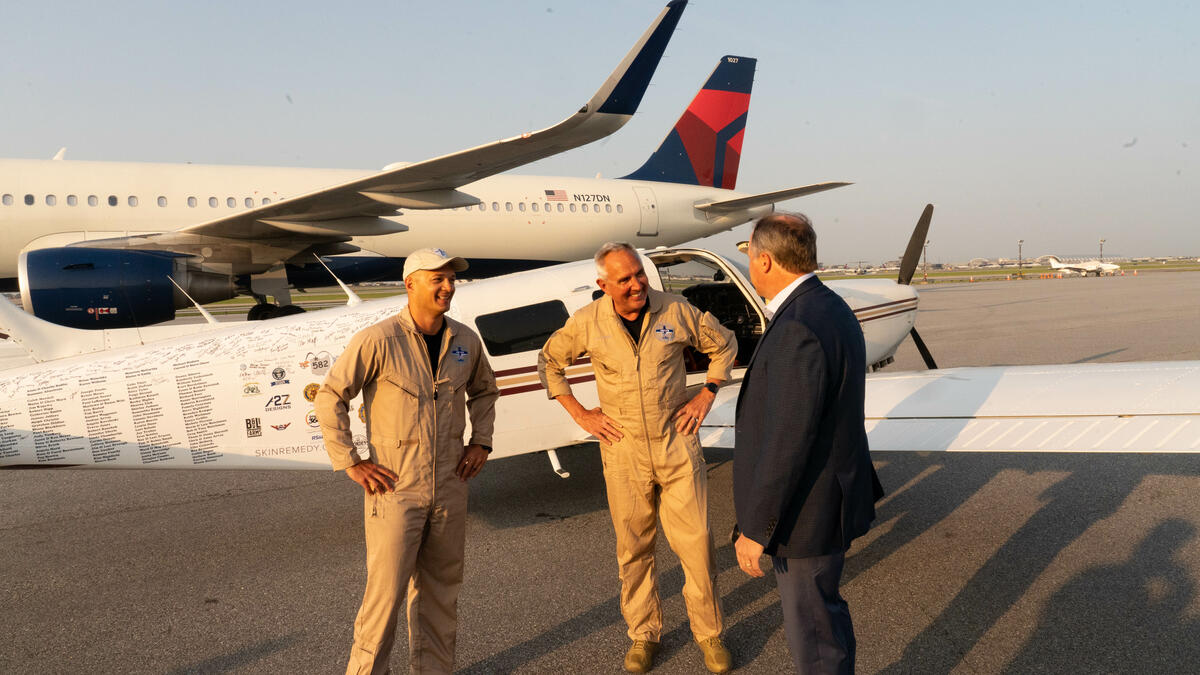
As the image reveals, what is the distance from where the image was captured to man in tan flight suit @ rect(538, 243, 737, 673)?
3227 millimetres

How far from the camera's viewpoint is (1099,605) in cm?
361

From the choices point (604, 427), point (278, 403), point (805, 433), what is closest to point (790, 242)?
point (805, 433)

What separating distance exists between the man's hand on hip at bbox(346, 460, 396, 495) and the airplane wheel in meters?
9.24

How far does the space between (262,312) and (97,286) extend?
7.63 ft

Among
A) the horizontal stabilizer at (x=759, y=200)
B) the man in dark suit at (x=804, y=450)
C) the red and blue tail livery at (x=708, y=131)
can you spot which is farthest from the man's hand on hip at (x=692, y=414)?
the red and blue tail livery at (x=708, y=131)

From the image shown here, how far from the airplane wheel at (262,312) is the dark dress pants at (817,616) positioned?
415 inches

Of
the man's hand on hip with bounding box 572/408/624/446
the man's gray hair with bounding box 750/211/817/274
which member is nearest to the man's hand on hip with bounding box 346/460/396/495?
the man's hand on hip with bounding box 572/408/624/446

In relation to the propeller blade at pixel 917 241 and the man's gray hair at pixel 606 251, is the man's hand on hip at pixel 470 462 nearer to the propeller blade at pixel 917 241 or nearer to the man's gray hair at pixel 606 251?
the man's gray hair at pixel 606 251

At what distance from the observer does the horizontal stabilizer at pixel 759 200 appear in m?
14.8

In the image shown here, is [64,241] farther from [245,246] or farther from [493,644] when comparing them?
[493,644]

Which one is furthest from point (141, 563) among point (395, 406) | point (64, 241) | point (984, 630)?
point (64, 241)

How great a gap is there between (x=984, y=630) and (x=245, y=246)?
11.8 meters

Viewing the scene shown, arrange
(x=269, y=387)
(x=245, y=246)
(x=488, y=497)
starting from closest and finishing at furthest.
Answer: (x=269, y=387), (x=488, y=497), (x=245, y=246)

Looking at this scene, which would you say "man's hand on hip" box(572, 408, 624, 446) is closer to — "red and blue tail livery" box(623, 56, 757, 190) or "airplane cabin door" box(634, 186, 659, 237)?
"airplane cabin door" box(634, 186, 659, 237)
